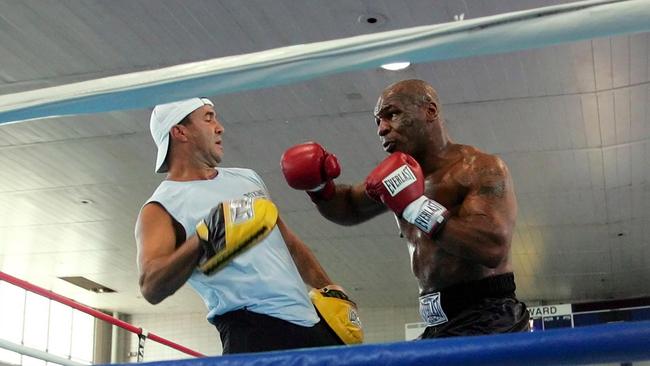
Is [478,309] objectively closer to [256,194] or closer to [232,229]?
[256,194]

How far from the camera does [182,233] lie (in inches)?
71.0

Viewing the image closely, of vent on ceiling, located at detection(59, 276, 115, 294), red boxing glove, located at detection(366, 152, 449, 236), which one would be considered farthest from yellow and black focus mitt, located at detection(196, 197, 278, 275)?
vent on ceiling, located at detection(59, 276, 115, 294)

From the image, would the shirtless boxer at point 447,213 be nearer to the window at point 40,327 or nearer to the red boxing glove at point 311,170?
the red boxing glove at point 311,170

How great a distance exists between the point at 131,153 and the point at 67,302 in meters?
2.82

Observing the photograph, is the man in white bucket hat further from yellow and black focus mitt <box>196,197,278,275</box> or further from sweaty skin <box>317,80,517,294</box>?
sweaty skin <box>317,80,517,294</box>

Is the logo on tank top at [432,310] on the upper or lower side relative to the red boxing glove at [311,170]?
lower

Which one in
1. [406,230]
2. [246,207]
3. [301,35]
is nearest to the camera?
[246,207]

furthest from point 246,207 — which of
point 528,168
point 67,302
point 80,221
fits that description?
point 80,221

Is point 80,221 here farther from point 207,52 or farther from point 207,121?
point 207,121

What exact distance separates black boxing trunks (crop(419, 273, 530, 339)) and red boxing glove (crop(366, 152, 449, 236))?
0.21m

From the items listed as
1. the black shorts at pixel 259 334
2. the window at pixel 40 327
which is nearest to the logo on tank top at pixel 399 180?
the black shorts at pixel 259 334

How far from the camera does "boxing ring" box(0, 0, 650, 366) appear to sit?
3.28 feet

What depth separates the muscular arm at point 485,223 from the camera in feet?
6.68

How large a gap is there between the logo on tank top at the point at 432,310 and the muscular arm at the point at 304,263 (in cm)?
32
